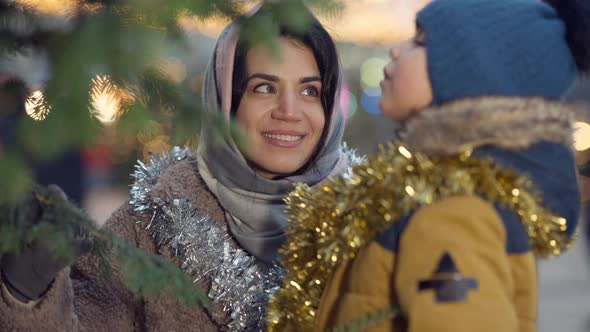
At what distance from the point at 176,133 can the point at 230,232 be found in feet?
3.97

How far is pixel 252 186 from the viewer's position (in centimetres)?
221

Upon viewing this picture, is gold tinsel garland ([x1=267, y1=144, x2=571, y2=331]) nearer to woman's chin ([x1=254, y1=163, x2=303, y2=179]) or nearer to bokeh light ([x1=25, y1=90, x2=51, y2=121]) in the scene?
woman's chin ([x1=254, y1=163, x2=303, y2=179])

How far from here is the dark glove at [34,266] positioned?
120cm

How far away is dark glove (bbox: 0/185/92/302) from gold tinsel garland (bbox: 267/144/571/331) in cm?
48

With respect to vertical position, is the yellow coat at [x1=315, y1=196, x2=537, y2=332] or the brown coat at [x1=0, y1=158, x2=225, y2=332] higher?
the yellow coat at [x1=315, y1=196, x2=537, y2=332]

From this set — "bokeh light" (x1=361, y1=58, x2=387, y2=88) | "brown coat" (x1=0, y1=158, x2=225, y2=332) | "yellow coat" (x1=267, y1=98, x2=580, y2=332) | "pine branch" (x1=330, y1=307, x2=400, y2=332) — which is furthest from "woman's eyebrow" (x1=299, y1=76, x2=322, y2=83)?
"bokeh light" (x1=361, y1=58, x2=387, y2=88)

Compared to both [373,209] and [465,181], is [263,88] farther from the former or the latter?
[465,181]

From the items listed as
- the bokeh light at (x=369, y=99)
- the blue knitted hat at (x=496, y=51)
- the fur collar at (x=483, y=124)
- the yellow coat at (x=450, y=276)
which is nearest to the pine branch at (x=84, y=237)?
the yellow coat at (x=450, y=276)

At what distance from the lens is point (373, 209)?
1.49 meters

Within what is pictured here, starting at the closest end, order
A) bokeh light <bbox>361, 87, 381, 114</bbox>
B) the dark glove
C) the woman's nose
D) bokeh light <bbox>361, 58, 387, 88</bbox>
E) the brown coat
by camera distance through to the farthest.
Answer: the dark glove
the brown coat
the woman's nose
bokeh light <bbox>361, 58, 387, 88</bbox>
bokeh light <bbox>361, 87, 381, 114</bbox>

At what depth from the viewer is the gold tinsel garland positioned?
1411mm

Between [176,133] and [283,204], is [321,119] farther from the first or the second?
[176,133]

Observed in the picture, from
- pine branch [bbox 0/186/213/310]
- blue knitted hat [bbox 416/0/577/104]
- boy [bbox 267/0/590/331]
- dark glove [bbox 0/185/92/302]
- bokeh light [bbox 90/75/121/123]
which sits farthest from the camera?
blue knitted hat [bbox 416/0/577/104]

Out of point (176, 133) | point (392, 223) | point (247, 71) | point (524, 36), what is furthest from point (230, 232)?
point (176, 133)
